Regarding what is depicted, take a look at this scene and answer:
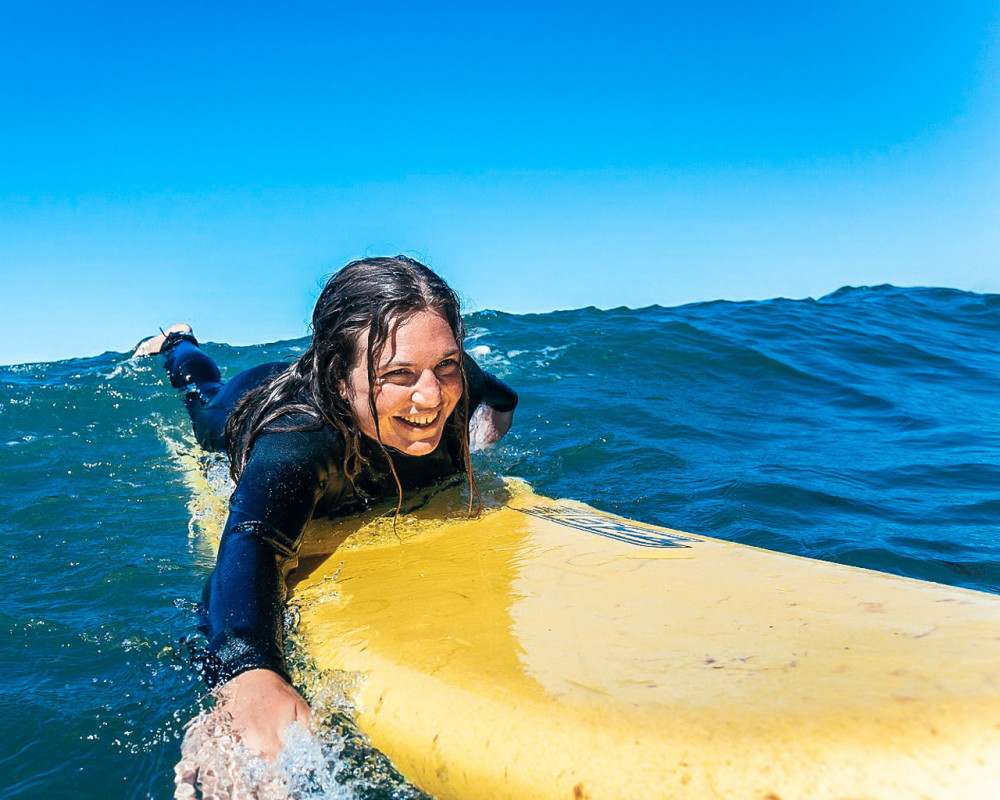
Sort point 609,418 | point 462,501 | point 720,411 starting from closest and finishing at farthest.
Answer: point 462,501, point 609,418, point 720,411

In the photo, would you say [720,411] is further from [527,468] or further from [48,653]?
[48,653]

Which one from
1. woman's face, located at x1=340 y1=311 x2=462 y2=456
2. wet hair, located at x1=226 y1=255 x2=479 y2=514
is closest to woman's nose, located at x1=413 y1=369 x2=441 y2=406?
woman's face, located at x1=340 y1=311 x2=462 y2=456

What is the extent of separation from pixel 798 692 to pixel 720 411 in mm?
4723

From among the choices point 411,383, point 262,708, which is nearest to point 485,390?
point 411,383

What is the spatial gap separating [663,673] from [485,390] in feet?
6.38

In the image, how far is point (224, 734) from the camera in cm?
137

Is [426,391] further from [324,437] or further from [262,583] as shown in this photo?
[262,583]

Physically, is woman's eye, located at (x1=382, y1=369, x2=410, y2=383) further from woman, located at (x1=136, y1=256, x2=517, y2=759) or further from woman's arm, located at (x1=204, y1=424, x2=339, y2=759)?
woman's arm, located at (x1=204, y1=424, x2=339, y2=759)

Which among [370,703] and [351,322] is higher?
[351,322]

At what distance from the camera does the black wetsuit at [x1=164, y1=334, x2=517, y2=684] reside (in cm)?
158

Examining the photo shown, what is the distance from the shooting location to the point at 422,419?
2.12 m

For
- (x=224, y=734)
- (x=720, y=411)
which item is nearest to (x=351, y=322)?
(x=224, y=734)

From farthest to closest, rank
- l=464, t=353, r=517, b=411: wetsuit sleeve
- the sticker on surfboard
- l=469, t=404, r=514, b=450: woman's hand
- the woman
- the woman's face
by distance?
1. l=469, t=404, r=514, b=450: woman's hand
2. l=464, t=353, r=517, b=411: wetsuit sleeve
3. the sticker on surfboard
4. the woman's face
5. the woman

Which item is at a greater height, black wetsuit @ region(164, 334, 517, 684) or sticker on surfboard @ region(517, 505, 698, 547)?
black wetsuit @ region(164, 334, 517, 684)
